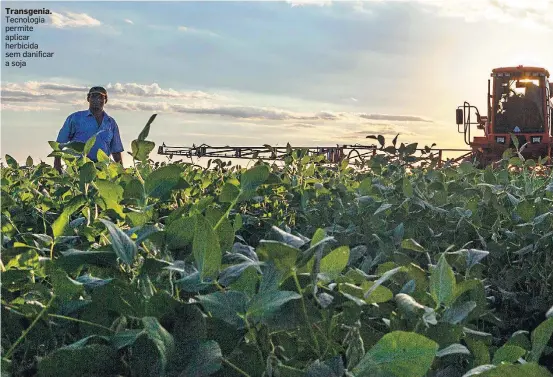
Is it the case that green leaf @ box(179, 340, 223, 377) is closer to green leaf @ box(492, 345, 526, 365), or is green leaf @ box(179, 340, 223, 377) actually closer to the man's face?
green leaf @ box(492, 345, 526, 365)

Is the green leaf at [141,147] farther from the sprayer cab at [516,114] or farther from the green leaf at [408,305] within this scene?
the sprayer cab at [516,114]

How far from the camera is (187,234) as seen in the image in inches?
43.2

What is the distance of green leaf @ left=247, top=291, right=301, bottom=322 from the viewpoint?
90 cm

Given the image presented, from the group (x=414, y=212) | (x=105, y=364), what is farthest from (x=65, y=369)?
(x=414, y=212)

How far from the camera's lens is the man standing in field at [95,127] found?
7137 mm

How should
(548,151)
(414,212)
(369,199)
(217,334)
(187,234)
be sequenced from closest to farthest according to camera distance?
1. (217,334)
2. (187,234)
3. (369,199)
4. (414,212)
5. (548,151)

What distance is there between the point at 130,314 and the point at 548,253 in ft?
6.61

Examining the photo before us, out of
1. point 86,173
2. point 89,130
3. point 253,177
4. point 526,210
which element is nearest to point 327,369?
point 253,177

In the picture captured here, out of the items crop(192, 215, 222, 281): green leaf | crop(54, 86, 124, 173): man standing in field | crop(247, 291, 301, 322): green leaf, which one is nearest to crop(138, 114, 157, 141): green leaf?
crop(192, 215, 222, 281): green leaf

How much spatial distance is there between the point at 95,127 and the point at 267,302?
6692 mm

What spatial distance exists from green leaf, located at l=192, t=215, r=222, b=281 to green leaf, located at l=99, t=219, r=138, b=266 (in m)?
0.10

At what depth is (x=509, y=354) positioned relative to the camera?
1021mm

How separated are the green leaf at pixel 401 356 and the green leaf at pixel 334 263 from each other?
0.23m

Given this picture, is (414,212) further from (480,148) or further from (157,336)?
(480,148)
